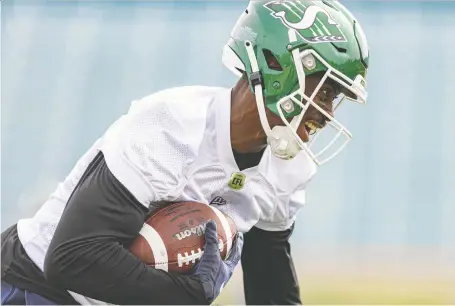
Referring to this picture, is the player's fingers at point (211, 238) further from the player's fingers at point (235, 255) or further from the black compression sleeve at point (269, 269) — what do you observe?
the black compression sleeve at point (269, 269)

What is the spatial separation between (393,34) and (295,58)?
1.66 m

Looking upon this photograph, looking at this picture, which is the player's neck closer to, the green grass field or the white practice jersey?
the white practice jersey

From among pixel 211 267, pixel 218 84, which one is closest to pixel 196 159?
pixel 211 267

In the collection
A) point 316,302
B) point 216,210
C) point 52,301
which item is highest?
point 216,210

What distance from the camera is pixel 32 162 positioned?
96.4 inches

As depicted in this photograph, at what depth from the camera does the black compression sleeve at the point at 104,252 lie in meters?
1.00

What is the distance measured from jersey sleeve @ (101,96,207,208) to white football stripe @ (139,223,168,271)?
5 centimetres

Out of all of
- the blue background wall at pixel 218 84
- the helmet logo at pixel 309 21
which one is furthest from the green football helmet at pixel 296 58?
the blue background wall at pixel 218 84

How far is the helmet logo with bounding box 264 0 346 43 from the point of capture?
1118mm

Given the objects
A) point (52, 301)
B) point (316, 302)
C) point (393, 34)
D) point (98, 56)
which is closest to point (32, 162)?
point (98, 56)

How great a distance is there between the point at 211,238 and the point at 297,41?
0.97ft

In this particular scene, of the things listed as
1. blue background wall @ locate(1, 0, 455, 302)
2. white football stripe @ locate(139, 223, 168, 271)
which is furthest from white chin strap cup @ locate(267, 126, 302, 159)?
blue background wall @ locate(1, 0, 455, 302)

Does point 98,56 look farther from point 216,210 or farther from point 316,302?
point 216,210

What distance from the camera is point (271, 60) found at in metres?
1.14
